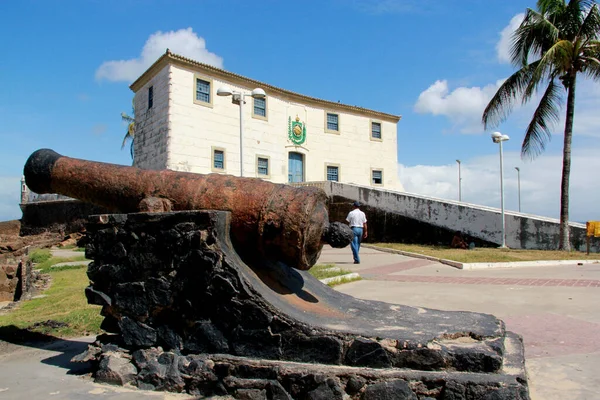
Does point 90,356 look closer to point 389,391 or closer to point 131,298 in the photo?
point 131,298

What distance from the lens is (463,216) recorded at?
16625mm

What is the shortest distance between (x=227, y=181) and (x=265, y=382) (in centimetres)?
159

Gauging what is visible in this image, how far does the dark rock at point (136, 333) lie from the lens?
3691 mm

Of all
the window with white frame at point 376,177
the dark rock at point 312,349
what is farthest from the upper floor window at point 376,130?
the dark rock at point 312,349

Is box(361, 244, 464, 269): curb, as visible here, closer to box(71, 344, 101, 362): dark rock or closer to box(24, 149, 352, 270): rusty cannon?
box(24, 149, 352, 270): rusty cannon

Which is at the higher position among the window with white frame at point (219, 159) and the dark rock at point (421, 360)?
the window with white frame at point (219, 159)

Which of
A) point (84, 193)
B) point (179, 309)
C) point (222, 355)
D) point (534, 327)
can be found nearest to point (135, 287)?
point (179, 309)

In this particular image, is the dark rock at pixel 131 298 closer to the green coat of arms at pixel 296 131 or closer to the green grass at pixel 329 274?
the green grass at pixel 329 274

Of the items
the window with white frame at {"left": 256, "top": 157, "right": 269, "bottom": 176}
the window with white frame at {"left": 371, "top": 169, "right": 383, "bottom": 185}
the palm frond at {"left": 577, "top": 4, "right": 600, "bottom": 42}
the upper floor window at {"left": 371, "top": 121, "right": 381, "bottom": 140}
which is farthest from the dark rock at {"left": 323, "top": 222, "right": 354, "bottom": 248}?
the upper floor window at {"left": 371, "top": 121, "right": 381, "bottom": 140}

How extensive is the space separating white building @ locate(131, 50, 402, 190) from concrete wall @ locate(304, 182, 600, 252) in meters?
5.07

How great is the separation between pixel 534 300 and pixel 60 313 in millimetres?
6121

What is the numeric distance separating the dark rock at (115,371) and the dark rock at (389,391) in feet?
5.77

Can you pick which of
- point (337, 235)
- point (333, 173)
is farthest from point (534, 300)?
point (333, 173)

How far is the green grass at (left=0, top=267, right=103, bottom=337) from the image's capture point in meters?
5.33
